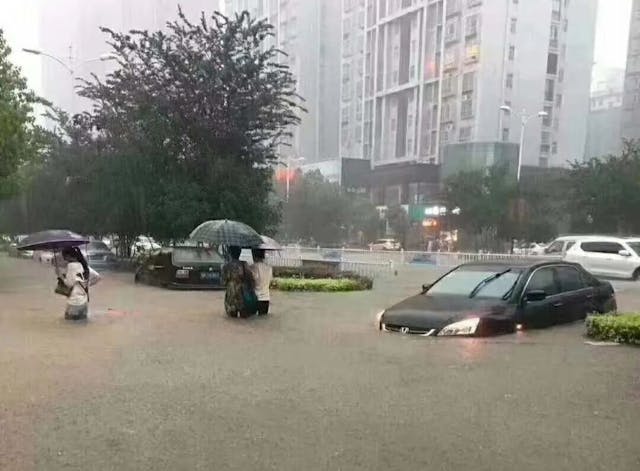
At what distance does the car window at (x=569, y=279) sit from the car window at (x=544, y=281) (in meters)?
0.18

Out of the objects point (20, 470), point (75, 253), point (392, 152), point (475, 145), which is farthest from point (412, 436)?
point (392, 152)

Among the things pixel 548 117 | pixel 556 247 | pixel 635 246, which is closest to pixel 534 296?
pixel 635 246

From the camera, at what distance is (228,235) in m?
11.0

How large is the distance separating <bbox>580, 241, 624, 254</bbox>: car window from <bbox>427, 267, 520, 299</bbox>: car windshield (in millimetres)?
12809

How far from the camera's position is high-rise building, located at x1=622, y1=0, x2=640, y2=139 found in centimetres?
5153

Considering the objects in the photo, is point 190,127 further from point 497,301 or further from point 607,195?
point 607,195

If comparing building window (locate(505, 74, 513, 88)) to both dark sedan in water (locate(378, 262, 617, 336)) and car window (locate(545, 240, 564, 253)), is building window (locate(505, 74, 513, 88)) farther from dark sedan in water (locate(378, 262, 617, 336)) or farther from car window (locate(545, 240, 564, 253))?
dark sedan in water (locate(378, 262, 617, 336))

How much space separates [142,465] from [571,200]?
33676 millimetres

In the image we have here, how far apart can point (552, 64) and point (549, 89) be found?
2.24m

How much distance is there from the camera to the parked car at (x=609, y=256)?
19.7 meters

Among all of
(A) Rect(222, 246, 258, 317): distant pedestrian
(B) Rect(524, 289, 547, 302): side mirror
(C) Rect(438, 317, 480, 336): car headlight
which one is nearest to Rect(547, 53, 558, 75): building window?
(A) Rect(222, 246, 258, 317): distant pedestrian

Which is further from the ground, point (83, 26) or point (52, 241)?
point (83, 26)

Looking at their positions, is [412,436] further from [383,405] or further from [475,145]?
[475,145]

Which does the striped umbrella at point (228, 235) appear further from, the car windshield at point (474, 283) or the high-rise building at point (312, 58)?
A: the high-rise building at point (312, 58)
